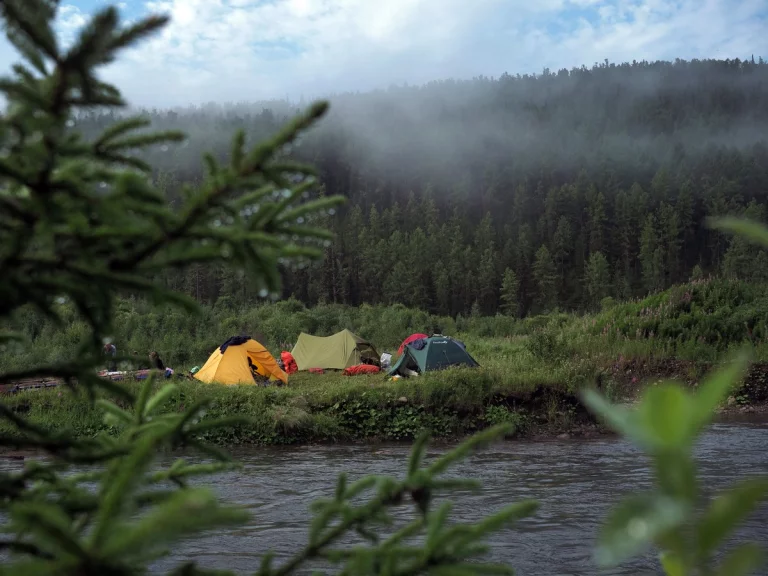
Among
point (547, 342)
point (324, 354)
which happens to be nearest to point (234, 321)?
point (324, 354)

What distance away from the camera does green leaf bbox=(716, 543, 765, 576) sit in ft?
1.61

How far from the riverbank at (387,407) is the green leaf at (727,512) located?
12.0 meters

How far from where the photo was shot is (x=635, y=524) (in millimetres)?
439

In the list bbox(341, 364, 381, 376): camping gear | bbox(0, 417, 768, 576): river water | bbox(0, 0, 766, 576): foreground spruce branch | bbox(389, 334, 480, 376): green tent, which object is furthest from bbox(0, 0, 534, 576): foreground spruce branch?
bbox(341, 364, 381, 376): camping gear

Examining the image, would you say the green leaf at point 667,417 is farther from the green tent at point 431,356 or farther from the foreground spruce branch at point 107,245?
the green tent at point 431,356

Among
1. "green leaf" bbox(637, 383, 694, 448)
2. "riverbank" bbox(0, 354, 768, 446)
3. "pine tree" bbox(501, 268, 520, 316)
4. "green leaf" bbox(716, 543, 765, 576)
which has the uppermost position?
"pine tree" bbox(501, 268, 520, 316)

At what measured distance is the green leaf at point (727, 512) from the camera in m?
0.46

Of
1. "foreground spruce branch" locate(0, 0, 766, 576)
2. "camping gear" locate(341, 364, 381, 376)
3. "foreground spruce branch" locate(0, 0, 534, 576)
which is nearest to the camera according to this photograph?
"foreground spruce branch" locate(0, 0, 766, 576)

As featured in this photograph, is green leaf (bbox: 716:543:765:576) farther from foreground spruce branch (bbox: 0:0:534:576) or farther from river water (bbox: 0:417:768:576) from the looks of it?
river water (bbox: 0:417:768:576)

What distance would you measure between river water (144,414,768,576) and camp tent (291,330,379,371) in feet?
28.2

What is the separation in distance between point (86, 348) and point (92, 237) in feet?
1.42

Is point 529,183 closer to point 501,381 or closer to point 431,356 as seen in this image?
point 431,356

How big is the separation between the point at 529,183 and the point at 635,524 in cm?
11870

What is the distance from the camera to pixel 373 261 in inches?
2803
